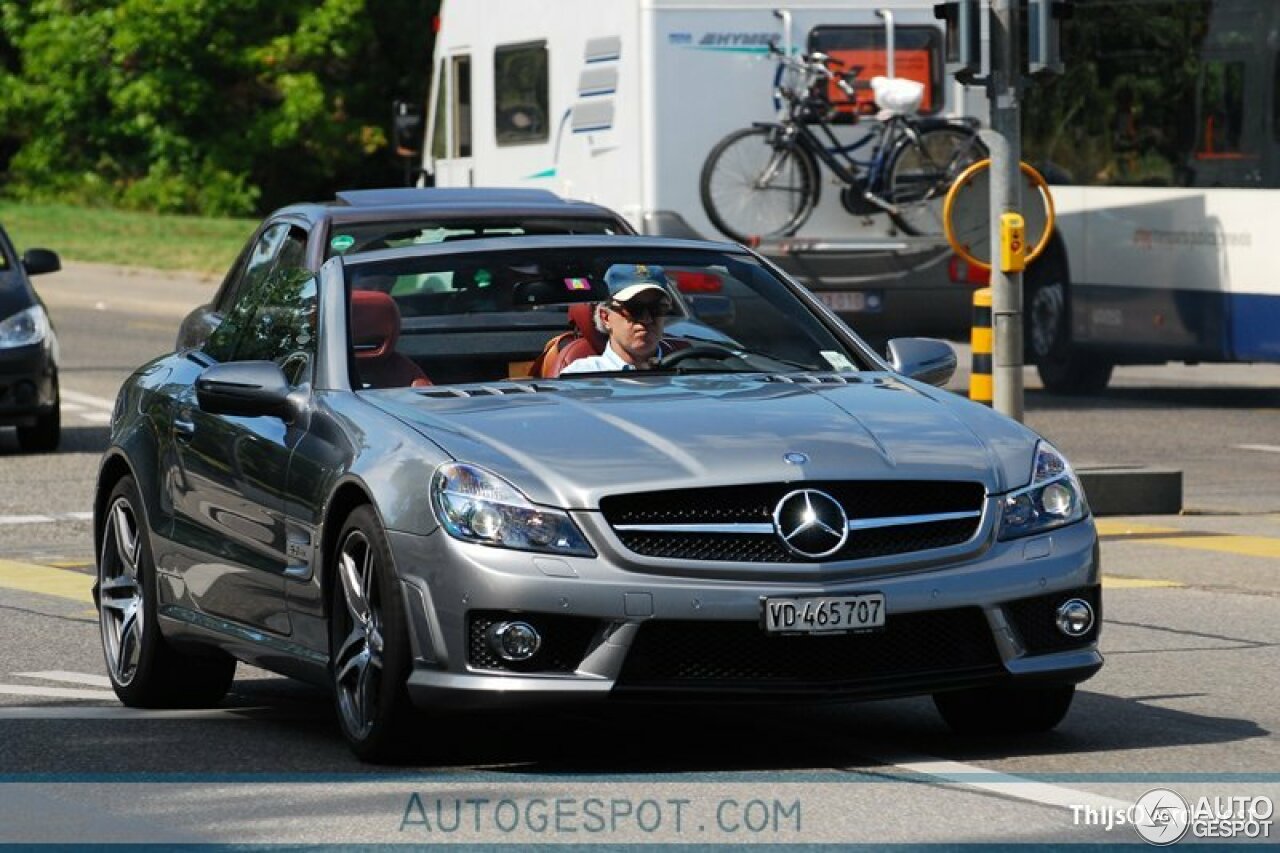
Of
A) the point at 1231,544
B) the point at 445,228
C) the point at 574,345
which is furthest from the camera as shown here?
the point at 1231,544

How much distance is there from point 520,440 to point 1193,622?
4166 millimetres

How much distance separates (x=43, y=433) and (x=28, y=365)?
752mm

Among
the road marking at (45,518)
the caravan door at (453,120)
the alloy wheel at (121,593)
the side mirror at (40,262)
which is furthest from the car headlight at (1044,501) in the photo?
the caravan door at (453,120)

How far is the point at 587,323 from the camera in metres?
9.19

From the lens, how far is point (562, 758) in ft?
26.2

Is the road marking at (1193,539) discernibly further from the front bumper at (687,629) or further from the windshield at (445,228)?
the front bumper at (687,629)

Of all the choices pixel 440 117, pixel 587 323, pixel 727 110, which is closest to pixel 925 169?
pixel 727 110

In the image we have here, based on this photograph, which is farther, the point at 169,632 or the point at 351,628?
the point at 169,632

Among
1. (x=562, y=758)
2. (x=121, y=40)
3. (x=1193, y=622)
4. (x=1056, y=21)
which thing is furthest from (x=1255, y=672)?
(x=121, y=40)

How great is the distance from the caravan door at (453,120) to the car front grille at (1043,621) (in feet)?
57.1

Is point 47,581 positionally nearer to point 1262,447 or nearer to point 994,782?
point 994,782

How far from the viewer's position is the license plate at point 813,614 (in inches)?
294

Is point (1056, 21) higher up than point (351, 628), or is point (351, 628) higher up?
point (1056, 21)

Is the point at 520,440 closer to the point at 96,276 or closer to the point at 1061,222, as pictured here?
the point at 1061,222
